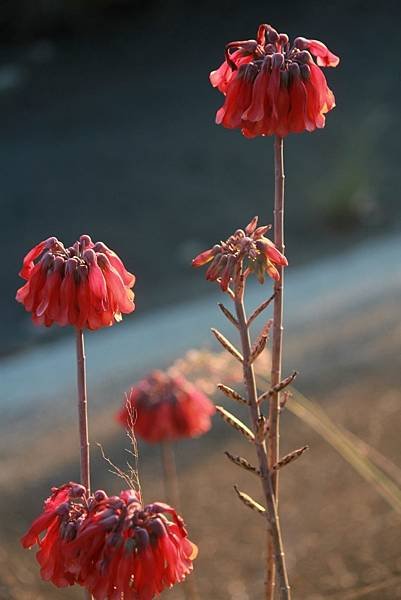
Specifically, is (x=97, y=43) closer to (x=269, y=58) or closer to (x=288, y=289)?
(x=288, y=289)

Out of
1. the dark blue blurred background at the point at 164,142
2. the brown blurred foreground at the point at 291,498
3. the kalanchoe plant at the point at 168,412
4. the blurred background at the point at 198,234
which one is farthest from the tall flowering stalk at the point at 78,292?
the dark blue blurred background at the point at 164,142

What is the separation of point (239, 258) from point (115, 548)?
0.33 meters

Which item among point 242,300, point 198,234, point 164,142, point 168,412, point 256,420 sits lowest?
point 256,420

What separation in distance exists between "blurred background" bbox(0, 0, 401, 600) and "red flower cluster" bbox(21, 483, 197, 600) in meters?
0.70

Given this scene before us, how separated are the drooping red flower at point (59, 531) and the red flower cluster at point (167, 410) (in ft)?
4.81

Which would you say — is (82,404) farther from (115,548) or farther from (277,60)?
A: (277,60)

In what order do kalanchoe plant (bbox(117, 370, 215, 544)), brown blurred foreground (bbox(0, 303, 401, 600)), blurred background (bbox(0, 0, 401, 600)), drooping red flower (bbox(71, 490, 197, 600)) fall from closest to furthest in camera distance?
drooping red flower (bbox(71, 490, 197, 600)) → kalanchoe plant (bbox(117, 370, 215, 544)) → brown blurred foreground (bbox(0, 303, 401, 600)) → blurred background (bbox(0, 0, 401, 600))

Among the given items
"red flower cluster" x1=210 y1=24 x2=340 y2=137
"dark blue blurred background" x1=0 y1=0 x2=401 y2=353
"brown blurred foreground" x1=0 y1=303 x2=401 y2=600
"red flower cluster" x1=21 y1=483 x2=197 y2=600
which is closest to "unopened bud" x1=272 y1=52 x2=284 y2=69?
"red flower cluster" x1=210 y1=24 x2=340 y2=137

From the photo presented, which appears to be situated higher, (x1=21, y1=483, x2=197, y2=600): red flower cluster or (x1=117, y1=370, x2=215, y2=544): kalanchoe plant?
(x1=117, y1=370, x2=215, y2=544): kalanchoe plant

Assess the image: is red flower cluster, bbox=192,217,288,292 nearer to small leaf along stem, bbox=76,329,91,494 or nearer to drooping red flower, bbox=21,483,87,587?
small leaf along stem, bbox=76,329,91,494

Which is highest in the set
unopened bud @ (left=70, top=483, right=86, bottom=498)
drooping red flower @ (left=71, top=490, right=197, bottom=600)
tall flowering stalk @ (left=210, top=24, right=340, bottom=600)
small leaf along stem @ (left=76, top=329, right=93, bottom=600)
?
tall flowering stalk @ (left=210, top=24, right=340, bottom=600)

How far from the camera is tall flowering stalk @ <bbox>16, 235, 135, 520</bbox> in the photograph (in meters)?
1.34

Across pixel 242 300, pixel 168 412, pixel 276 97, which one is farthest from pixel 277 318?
pixel 168 412

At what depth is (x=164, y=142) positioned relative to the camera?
9461mm
